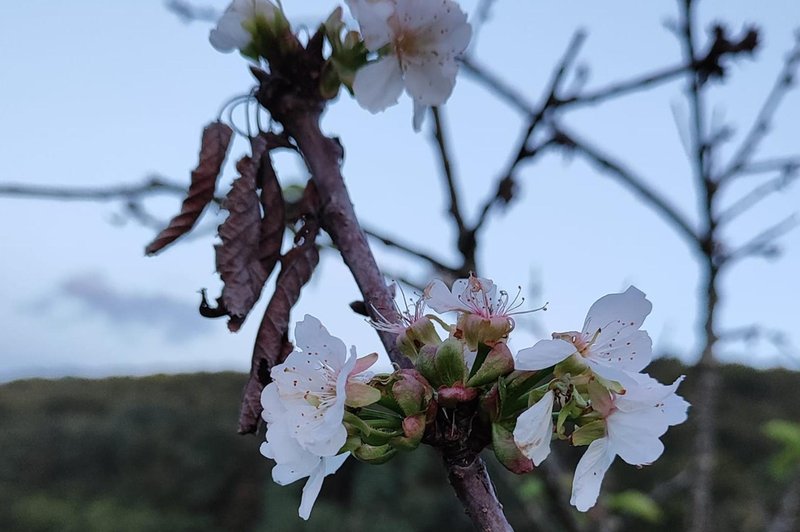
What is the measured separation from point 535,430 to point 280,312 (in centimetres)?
30

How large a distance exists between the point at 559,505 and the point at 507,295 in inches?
46.0

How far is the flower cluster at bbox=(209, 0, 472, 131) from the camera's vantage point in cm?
74

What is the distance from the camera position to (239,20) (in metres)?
0.76

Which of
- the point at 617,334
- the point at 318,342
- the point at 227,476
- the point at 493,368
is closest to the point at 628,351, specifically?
the point at 617,334

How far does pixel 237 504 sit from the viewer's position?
20.6ft

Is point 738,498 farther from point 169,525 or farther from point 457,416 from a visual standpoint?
point 457,416

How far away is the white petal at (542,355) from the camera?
51 centimetres

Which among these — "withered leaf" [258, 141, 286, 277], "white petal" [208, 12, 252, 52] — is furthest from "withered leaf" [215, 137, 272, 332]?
"white petal" [208, 12, 252, 52]

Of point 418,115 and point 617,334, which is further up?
point 418,115

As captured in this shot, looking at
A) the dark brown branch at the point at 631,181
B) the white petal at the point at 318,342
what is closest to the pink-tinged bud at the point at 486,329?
the white petal at the point at 318,342

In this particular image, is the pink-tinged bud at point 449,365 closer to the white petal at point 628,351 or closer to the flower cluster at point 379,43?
the white petal at point 628,351

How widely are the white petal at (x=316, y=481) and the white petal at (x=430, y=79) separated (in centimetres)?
41

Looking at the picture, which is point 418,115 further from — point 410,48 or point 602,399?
point 602,399

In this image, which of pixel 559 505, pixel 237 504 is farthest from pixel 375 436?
pixel 237 504
